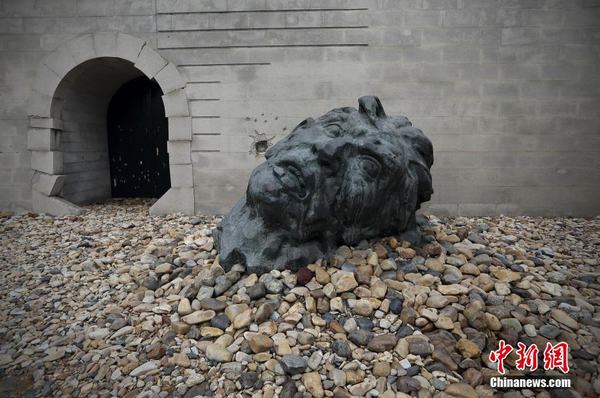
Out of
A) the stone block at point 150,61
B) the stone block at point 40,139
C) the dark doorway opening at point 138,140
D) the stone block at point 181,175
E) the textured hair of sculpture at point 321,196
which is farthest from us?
the dark doorway opening at point 138,140

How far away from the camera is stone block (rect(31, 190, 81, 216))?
457 centimetres

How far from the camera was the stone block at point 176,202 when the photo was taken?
4.45 m

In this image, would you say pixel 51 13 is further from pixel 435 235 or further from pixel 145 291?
pixel 435 235

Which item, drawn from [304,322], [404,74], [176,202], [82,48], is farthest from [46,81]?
[304,322]

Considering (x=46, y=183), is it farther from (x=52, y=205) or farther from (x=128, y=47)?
(x=128, y=47)

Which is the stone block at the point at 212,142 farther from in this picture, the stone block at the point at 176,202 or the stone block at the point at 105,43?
the stone block at the point at 105,43

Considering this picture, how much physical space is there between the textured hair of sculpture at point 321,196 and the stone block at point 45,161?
3.51 m

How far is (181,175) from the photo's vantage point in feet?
14.5

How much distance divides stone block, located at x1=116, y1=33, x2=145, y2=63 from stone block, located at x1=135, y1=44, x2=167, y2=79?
6cm

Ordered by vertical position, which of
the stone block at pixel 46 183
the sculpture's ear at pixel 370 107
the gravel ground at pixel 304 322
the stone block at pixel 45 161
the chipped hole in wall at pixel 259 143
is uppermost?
the sculpture's ear at pixel 370 107

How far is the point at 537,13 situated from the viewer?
4.15m

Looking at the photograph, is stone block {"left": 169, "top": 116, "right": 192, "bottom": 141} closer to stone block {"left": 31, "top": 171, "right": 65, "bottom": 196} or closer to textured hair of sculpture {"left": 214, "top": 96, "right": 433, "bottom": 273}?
stone block {"left": 31, "top": 171, "right": 65, "bottom": 196}

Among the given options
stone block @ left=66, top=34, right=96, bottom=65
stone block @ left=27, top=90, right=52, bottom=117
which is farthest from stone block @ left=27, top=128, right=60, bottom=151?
stone block @ left=66, top=34, right=96, bottom=65

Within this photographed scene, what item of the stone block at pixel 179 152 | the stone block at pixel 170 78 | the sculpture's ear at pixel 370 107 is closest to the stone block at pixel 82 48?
the stone block at pixel 170 78
